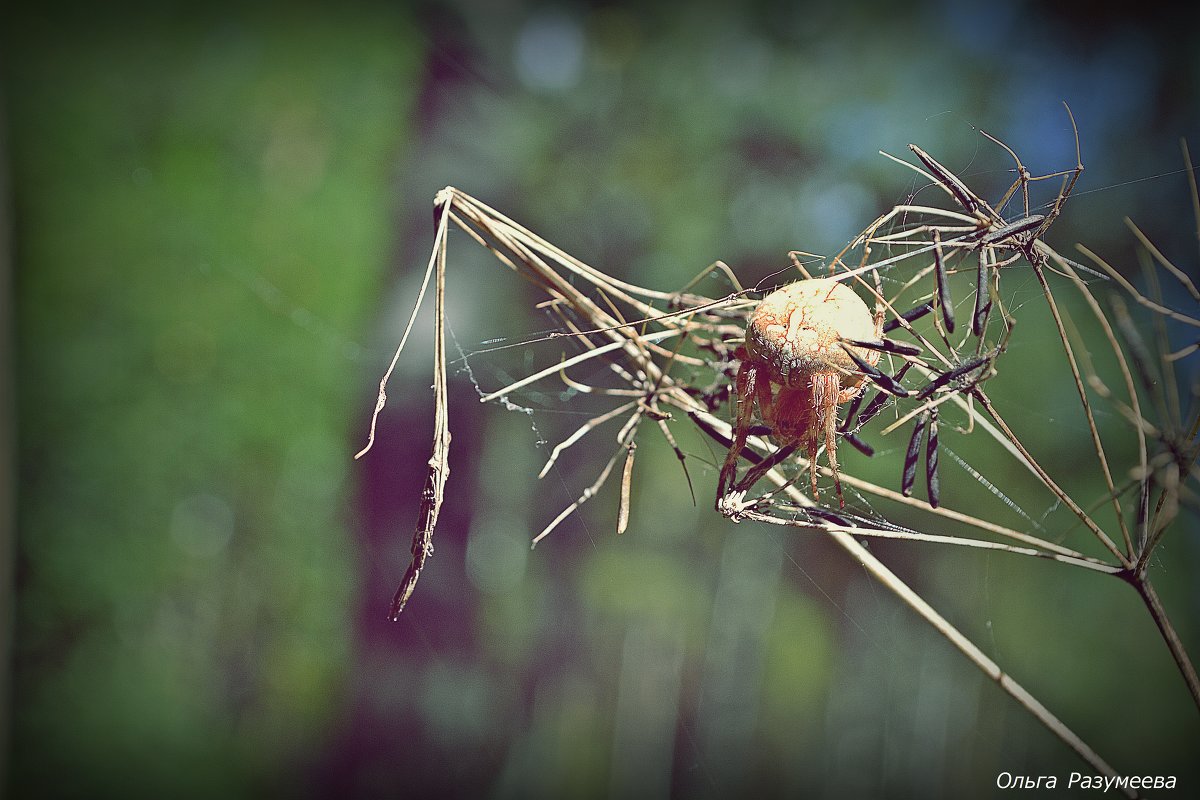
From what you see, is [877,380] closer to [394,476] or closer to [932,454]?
[932,454]

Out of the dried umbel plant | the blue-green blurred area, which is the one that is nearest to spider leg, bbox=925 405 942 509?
the dried umbel plant

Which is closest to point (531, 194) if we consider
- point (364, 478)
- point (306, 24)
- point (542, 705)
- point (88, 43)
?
point (306, 24)

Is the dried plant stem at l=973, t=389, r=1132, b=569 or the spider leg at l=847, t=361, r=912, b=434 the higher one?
the spider leg at l=847, t=361, r=912, b=434

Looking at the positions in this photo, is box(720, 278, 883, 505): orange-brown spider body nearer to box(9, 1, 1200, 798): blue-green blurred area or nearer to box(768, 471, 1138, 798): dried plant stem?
box(768, 471, 1138, 798): dried plant stem

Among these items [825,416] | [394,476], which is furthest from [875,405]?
[394,476]

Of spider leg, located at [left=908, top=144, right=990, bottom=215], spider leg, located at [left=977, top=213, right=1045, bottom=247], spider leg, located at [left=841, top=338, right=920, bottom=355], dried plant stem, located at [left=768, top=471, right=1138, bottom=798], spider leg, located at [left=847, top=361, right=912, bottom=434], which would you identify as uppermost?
spider leg, located at [left=908, top=144, right=990, bottom=215]

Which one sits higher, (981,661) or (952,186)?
Answer: (952,186)

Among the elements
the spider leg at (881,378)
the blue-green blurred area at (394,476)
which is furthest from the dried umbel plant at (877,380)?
the blue-green blurred area at (394,476)
